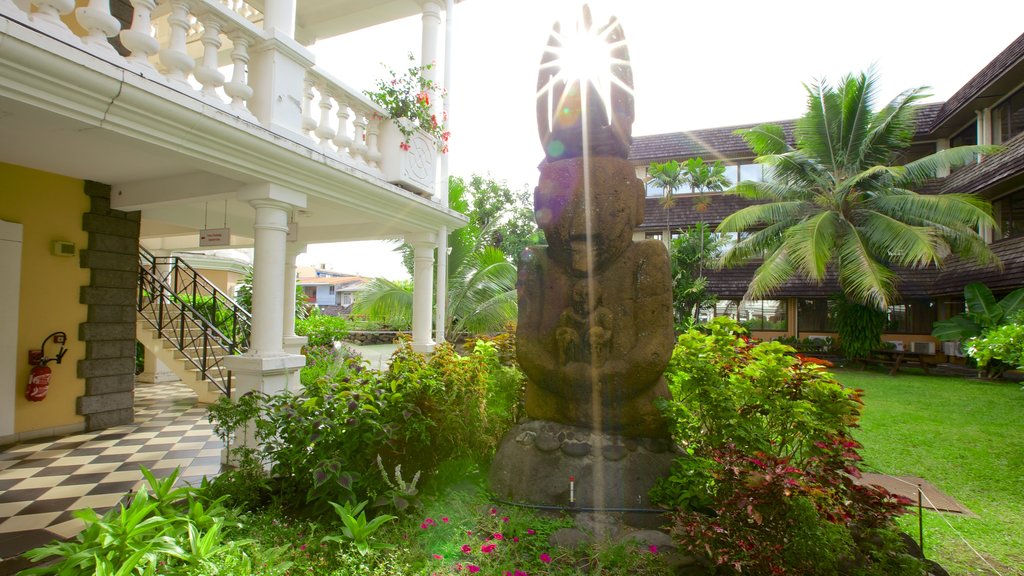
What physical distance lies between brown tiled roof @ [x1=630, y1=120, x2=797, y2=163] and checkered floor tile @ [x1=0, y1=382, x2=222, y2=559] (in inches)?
704

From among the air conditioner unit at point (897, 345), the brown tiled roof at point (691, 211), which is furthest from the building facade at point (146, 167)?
the air conditioner unit at point (897, 345)

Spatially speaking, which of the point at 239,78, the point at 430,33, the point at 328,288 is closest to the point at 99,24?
the point at 239,78

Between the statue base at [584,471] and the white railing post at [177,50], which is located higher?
the white railing post at [177,50]

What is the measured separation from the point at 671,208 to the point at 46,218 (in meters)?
18.1

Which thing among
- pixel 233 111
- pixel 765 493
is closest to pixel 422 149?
pixel 233 111

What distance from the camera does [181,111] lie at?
12.9 feet

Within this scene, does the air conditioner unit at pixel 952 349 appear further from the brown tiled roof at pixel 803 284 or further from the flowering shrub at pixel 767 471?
the flowering shrub at pixel 767 471

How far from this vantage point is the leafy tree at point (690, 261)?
17.6 m

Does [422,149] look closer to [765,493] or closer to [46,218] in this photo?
[46,218]

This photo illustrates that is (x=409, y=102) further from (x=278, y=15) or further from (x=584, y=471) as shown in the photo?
(x=584, y=471)

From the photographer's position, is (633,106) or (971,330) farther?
(971,330)

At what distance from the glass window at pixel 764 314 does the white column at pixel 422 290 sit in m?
15.2

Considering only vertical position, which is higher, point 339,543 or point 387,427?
point 387,427

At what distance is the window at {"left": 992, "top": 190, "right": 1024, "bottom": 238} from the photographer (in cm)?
1344
